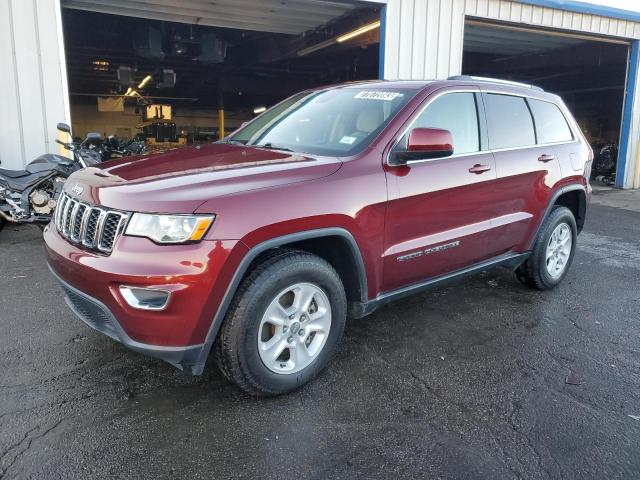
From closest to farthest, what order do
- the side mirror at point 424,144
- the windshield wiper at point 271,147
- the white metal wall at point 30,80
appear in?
the side mirror at point 424,144
the windshield wiper at point 271,147
the white metal wall at point 30,80

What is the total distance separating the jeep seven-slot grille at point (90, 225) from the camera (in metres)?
2.53

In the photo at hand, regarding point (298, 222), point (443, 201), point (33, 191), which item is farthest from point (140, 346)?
point (33, 191)

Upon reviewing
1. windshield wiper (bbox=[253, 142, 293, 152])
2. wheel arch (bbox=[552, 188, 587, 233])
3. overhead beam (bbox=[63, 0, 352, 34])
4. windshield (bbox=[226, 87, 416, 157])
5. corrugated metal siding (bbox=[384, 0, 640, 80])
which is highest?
overhead beam (bbox=[63, 0, 352, 34])

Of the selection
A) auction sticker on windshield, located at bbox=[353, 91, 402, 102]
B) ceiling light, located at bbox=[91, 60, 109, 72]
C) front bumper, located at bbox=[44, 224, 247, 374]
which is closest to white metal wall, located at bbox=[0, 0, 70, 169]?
auction sticker on windshield, located at bbox=[353, 91, 402, 102]

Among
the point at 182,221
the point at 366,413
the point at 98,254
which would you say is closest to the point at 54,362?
the point at 98,254

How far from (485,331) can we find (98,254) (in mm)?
2813

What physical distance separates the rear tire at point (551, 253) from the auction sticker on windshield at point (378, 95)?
196cm

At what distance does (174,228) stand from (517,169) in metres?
2.90

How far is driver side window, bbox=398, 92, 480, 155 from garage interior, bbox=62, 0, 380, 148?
6.26m

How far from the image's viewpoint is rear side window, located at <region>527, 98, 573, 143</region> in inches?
181

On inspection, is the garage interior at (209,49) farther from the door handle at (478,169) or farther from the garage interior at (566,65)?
the door handle at (478,169)

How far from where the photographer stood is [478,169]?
3.79 meters

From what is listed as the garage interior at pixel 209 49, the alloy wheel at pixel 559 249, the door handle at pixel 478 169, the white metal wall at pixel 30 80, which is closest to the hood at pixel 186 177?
the door handle at pixel 478 169

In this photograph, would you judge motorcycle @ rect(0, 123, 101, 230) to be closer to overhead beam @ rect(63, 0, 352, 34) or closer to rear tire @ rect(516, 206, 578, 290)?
overhead beam @ rect(63, 0, 352, 34)
